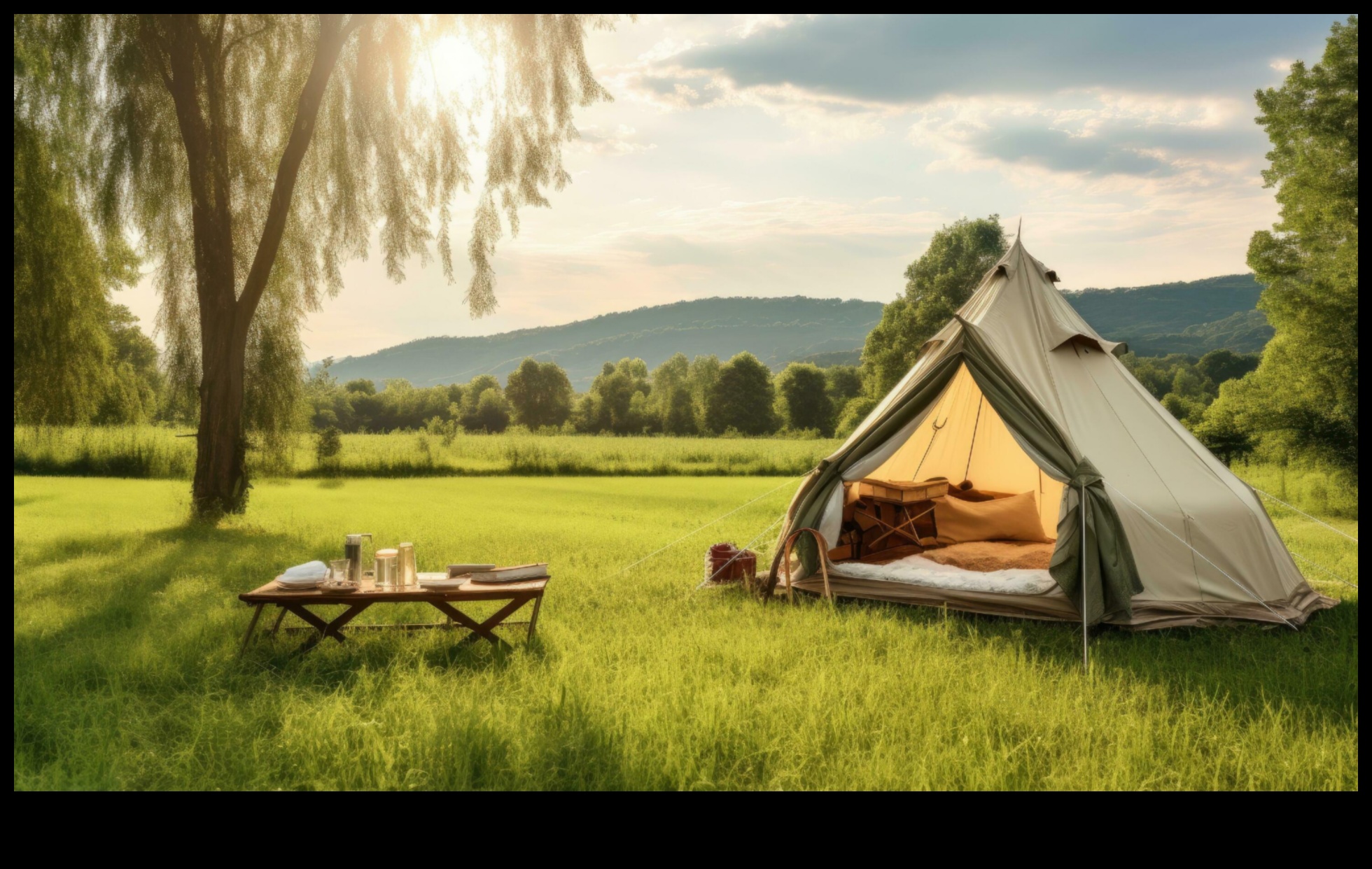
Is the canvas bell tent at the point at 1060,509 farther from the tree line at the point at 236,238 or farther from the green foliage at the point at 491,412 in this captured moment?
the green foliage at the point at 491,412

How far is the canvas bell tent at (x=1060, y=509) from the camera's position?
529cm

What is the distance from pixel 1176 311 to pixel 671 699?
203ft

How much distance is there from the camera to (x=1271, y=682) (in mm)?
4113

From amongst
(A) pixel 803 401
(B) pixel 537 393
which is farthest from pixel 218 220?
(A) pixel 803 401

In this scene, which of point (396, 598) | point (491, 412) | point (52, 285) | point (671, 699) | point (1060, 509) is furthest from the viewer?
point (491, 412)

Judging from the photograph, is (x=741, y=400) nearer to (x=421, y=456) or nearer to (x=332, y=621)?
(x=421, y=456)

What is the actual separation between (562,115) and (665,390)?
1773 inches

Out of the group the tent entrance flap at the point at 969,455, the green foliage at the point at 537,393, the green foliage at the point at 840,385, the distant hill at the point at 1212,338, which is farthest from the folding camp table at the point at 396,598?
the distant hill at the point at 1212,338

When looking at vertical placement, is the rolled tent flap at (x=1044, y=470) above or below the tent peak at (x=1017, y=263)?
below

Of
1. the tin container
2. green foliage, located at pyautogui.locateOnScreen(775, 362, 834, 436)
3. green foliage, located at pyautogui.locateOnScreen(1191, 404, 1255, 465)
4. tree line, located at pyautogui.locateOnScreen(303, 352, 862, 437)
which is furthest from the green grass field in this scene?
green foliage, located at pyautogui.locateOnScreen(775, 362, 834, 436)

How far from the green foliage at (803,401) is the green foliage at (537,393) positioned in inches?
441

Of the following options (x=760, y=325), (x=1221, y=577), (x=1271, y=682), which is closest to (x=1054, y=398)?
(x=1221, y=577)

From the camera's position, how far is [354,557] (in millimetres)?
4609

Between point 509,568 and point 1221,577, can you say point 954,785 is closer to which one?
point 509,568
